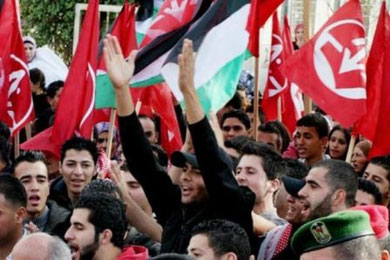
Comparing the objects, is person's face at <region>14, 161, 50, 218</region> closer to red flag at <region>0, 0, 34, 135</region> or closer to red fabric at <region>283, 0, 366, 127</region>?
red flag at <region>0, 0, 34, 135</region>

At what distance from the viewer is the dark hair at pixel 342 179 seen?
708cm

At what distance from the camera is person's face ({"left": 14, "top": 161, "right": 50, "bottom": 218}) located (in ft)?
29.0

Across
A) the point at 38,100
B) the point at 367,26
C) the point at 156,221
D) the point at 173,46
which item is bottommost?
the point at 367,26

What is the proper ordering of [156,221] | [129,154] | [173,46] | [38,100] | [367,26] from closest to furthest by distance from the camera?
[129,154] → [156,221] → [173,46] → [38,100] → [367,26]

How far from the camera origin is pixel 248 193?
24.0 feet

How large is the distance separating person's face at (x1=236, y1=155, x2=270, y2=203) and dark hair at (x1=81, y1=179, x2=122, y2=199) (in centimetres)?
76

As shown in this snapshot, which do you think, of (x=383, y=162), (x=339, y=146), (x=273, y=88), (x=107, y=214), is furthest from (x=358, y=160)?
(x=107, y=214)

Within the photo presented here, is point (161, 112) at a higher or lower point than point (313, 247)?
lower

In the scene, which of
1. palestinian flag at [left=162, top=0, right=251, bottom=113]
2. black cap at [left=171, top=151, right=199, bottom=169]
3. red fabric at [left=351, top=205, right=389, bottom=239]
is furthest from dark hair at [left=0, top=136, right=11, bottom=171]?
red fabric at [left=351, top=205, right=389, bottom=239]

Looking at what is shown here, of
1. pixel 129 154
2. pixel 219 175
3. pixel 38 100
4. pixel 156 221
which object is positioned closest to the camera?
pixel 219 175

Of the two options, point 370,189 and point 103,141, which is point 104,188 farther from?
point 103,141

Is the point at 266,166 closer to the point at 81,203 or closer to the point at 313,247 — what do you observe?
the point at 81,203

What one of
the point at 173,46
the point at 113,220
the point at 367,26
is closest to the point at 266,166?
the point at 113,220

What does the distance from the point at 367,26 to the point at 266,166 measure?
1842cm
